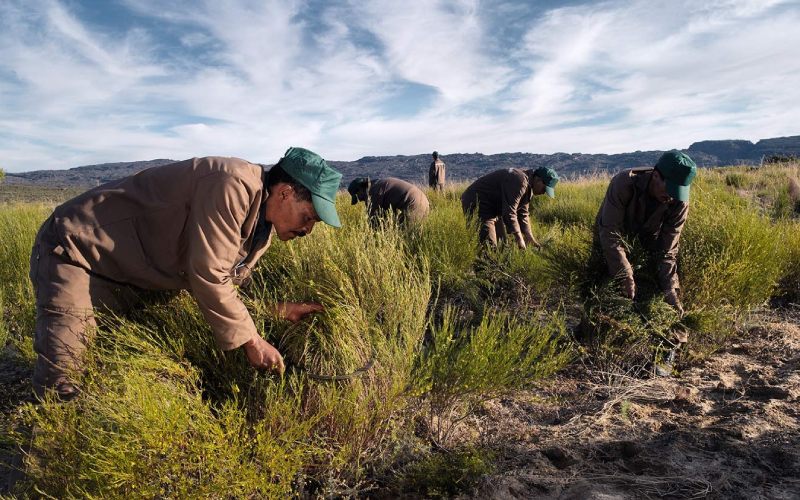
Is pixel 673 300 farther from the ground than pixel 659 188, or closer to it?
closer to it

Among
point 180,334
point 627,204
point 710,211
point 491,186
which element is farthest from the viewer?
point 491,186

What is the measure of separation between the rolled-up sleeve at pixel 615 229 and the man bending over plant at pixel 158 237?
94.5 inches

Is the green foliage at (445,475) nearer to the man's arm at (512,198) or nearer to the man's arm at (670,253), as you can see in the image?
the man's arm at (670,253)

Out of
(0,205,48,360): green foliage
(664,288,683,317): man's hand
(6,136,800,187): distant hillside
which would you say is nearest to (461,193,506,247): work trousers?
(664,288,683,317): man's hand

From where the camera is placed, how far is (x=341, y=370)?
7.84 ft

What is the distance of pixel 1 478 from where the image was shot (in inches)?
96.7

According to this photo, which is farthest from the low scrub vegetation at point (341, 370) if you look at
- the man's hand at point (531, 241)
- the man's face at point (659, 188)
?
the man's hand at point (531, 241)

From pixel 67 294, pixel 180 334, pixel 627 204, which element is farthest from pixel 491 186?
pixel 67 294

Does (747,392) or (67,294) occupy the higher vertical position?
(67,294)

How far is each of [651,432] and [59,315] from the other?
313 cm

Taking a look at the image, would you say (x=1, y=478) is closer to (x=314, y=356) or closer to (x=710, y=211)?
(x=314, y=356)

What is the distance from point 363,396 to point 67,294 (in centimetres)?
139

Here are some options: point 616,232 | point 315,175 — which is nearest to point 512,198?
point 616,232

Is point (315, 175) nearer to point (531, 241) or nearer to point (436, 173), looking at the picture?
point (531, 241)
